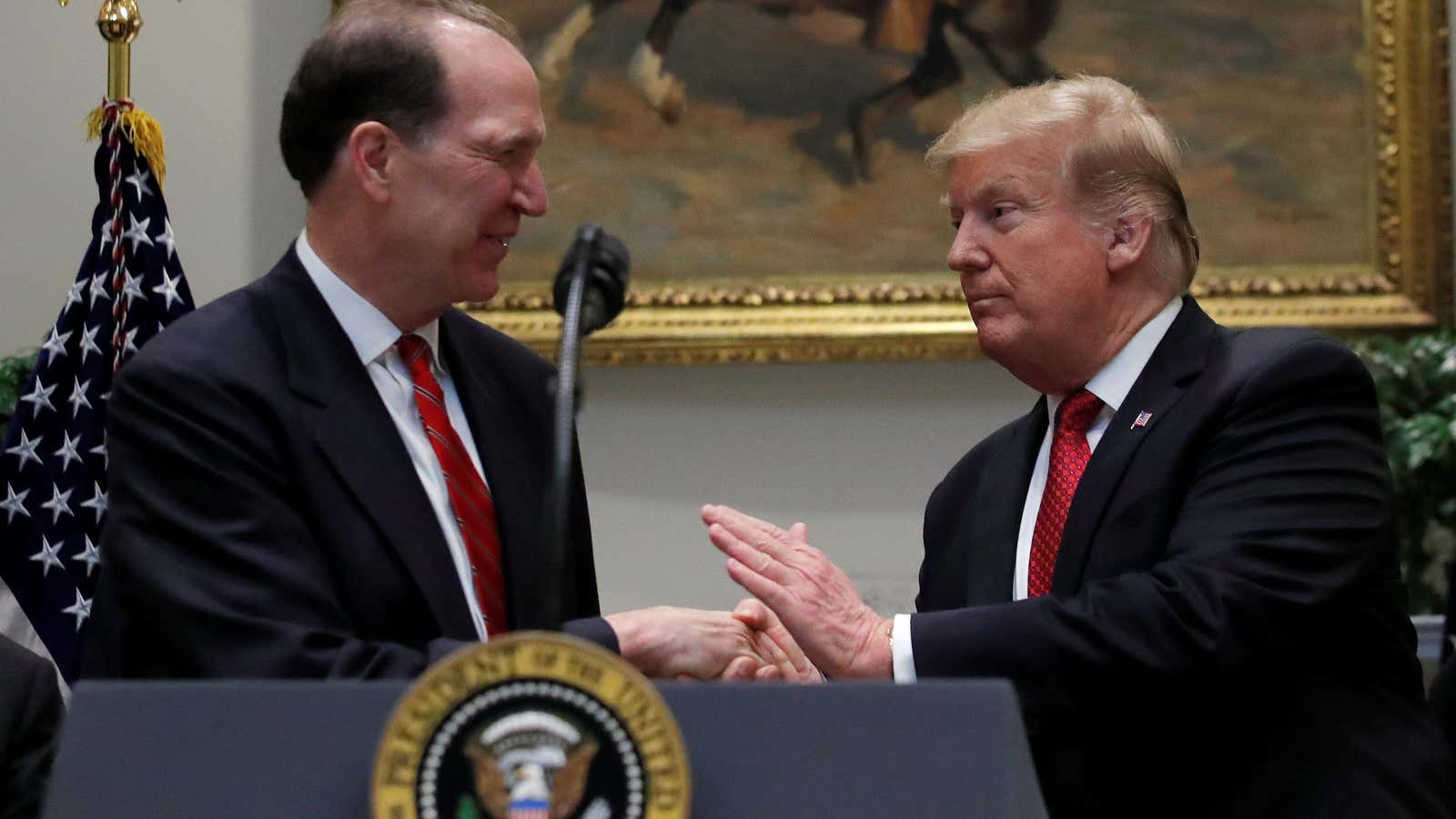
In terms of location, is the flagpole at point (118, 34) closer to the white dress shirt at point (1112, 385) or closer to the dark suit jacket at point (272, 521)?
the dark suit jacket at point (272, 521)

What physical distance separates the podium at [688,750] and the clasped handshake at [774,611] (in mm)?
1091

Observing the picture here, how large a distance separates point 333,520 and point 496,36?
0.98 meters

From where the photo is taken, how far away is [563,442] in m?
1.76

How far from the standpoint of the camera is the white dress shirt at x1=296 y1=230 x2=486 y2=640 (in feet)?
9.39

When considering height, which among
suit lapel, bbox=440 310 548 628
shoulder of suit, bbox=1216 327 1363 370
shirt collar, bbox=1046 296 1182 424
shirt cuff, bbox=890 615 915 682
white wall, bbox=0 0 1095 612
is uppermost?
shoulder of suit, bbox=1216 327 1363 370

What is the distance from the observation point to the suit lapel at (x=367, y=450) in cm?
271

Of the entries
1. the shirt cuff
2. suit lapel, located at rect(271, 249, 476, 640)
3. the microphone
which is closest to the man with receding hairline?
suit lapel, located at rect(271, 249, 476, 640)

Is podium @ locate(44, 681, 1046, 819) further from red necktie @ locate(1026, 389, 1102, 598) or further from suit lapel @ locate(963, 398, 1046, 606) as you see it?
suit lapel @ locate(963, 398, 1046, 606)

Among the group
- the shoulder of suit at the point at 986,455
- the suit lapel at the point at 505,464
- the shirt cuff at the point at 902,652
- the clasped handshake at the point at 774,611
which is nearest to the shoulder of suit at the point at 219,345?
the suit lapel at the point at 505,464

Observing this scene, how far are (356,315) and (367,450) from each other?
1.07 feet

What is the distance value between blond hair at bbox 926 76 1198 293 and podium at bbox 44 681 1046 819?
1.81 m

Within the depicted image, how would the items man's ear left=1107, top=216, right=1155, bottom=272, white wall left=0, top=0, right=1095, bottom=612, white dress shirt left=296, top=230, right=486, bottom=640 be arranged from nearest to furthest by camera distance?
white dress shirt left=296, top=230, right=486, bottom=640
man's ear left=1107, top=216, right=1155, bottom=272
white wall left=0, top=0, right=1095, bottom=612

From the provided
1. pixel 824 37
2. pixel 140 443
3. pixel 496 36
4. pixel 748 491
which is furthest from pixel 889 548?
pixel 140 443

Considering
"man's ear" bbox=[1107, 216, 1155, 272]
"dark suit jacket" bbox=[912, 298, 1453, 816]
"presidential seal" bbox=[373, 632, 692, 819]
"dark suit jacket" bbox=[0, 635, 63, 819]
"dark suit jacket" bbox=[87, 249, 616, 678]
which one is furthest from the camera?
"dark suit jacket" bbox=[0, 635, 63, 819]
